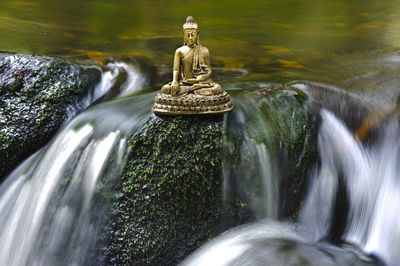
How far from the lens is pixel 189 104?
2695 millimetres

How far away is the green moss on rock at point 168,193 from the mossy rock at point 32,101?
117cm

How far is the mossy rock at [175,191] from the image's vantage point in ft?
8.64

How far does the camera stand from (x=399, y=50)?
204 inches

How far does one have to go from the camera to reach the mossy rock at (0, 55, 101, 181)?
3.34 m

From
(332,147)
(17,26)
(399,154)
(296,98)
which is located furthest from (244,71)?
(17,26)

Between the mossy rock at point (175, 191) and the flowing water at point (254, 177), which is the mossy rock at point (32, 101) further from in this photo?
the mossy rock at point (175, 191)

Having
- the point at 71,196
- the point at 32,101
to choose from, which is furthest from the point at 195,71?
the point at 32,101

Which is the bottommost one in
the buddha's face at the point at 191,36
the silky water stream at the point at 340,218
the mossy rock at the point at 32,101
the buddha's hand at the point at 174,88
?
the silky water stream at the point at 340,218

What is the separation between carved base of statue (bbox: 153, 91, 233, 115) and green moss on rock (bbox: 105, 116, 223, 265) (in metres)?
0.07

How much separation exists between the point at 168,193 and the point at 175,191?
51 mm

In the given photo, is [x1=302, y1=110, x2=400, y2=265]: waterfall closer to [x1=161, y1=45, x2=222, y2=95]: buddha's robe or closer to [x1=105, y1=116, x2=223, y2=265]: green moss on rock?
[x1=105, y1=116, x2=223, y2=265]: green moss on rock

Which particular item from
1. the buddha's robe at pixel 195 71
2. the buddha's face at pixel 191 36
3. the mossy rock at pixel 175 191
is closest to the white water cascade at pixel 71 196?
the mossy rock at pixel 175 191

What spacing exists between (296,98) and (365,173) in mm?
826

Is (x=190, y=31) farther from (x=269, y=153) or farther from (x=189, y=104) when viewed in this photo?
(x=269, y=153)
